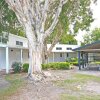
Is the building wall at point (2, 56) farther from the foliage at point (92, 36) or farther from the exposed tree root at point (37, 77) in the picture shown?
the foliage at point (92, 36)

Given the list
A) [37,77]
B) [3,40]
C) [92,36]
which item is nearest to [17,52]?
[3,40]

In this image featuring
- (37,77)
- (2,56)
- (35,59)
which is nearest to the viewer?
(37,77)

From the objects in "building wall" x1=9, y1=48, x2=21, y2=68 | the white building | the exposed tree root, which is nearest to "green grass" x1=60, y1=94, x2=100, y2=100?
the exposed tree root

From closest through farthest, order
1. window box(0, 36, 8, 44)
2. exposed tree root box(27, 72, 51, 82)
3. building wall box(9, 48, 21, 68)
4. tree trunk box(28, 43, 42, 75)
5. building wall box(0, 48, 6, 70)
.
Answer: exposed tree root box(27, 72, 51, 82) → tree trunk box(28, 43, 42, 75) → window box(0, 36, 8, 44) → building wall box(0, 48, 6, 70) → building wall box(9, 48, 21, 68)

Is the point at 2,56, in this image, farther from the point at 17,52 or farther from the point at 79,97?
the point at 79,97

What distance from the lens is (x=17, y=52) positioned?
97.2ft

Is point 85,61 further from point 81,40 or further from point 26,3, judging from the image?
point 81,40

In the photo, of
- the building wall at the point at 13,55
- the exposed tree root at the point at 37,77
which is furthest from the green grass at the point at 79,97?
the building wall at the point at 13,55

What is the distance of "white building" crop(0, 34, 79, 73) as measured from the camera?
962 inches

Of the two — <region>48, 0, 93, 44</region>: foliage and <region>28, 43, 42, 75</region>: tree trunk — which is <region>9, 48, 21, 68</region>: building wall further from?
<region>28, 43, 42, 75</region>: tree trunk

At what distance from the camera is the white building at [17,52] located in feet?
80.2

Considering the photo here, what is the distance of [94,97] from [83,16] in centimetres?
1865

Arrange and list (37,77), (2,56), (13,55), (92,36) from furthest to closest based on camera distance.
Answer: (92,36), (13,55), (2,56), (37,77)

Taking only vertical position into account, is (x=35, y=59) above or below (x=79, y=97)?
above
